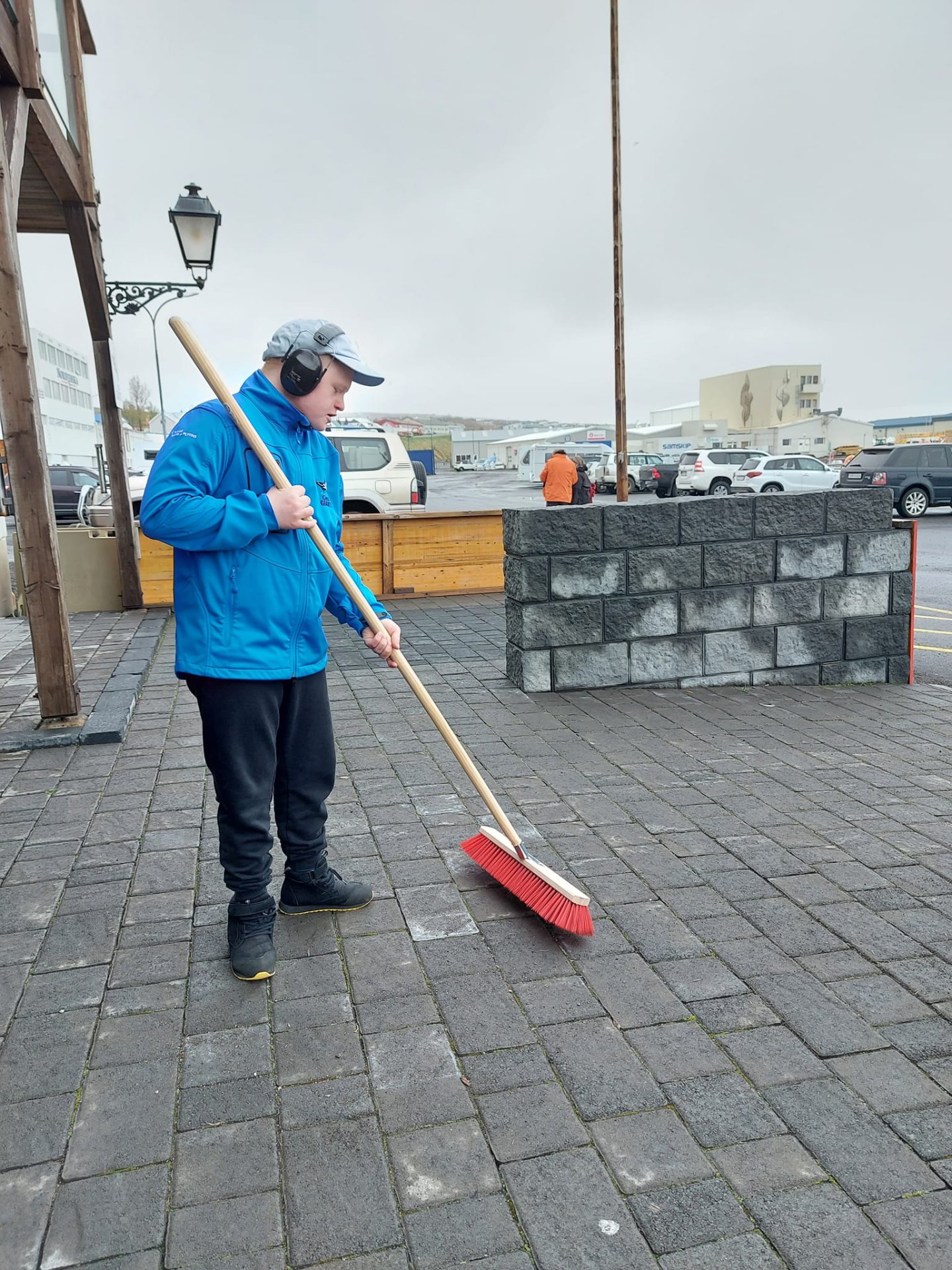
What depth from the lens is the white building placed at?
63281 mm

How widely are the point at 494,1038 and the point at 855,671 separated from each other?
16.4 ft

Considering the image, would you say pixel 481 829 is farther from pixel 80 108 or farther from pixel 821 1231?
pixel 80 108

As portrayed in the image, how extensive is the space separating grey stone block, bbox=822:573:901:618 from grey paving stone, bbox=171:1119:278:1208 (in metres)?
5.43

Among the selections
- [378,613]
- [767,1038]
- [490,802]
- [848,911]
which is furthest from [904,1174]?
[378,613]

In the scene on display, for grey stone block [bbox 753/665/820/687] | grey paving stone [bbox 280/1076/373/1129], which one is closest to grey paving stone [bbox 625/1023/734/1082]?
grey paving stone [bbox 280/1076/373/1129]

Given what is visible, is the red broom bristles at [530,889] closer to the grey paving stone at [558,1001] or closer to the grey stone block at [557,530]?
the grey paving stone at [558,1001]

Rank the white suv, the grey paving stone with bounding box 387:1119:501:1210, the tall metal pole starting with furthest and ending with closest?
the white suv, the tall metal pole, the grey paving stone with bounding box 387:1119:501:1210

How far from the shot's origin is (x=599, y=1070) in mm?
2369

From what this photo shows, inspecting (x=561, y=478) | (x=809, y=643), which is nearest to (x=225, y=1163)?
(x=809, y=643)

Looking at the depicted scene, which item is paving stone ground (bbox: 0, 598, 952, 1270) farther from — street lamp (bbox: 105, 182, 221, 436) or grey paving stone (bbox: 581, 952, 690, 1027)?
street lamp (bbox: 105, 182, 221, 436)

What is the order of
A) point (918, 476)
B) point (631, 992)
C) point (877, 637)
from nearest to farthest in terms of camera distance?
point (631, 992) → point (877, 637) → point (918, 476)

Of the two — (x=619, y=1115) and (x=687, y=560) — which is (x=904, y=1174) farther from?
(x=687, y=560)

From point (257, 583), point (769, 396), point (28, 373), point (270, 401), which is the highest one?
point (769, 396)

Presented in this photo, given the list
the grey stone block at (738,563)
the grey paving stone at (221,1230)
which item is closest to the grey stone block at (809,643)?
the grey stone block at (738,563)
